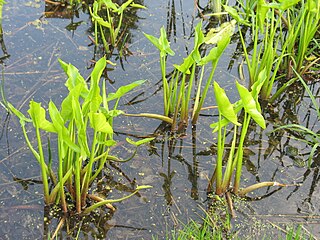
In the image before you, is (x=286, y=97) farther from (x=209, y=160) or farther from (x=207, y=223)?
(x=207, y=223)

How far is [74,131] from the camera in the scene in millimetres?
1603

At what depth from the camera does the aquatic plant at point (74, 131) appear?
4.67 feet

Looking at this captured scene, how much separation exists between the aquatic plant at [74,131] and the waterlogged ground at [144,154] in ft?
0.27

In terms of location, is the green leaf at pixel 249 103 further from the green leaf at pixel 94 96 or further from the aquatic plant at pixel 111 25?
the aquatic plant at pixel 111 25

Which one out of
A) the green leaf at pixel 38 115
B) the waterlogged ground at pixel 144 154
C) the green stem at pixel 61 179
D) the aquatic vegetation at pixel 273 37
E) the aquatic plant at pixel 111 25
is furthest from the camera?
the aquatic plant at pixel 111 25

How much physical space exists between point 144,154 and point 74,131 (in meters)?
0.42

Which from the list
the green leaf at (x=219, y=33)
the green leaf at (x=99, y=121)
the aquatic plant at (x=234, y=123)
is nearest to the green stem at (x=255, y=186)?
the aquatic plant at (x=234, y=123)

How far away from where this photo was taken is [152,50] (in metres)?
2.60

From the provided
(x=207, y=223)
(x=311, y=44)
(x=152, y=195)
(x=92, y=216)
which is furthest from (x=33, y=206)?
(x=311, y=44)

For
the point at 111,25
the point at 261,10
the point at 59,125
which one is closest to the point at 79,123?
the point at 59,125

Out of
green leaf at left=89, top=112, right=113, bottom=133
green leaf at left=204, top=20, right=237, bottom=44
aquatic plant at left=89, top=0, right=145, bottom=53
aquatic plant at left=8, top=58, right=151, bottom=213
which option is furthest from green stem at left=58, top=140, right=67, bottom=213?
green leaf at left=204, top=20, right=237, bottom=44

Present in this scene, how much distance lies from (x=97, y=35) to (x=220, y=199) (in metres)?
1.26

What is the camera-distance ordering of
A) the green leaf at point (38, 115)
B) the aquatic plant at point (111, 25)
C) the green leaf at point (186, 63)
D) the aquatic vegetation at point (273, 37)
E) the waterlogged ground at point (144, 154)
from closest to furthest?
the green leaf at point (38, 115)
the waterlogged ground at point (144, 154)
the green leaf at point (186, 63)
the aquatic vegetation at point (273, 37)
the aquatic plant at point (111, 25)

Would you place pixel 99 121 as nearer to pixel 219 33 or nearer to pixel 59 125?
pixel 59 125
